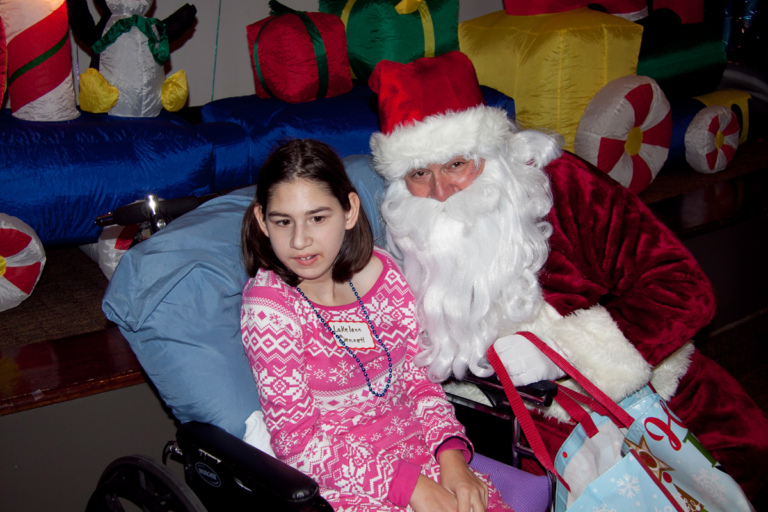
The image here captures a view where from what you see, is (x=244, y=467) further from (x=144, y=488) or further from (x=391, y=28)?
(x=391, y=28)

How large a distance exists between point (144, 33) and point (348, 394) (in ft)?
5.82

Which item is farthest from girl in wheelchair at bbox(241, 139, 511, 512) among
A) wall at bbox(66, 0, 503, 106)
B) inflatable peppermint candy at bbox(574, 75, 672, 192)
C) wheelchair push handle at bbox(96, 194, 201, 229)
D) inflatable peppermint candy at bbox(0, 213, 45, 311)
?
wall at bbox(66, 0, 503, 106)

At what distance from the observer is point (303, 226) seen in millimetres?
1232

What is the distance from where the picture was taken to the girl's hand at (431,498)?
116 cm

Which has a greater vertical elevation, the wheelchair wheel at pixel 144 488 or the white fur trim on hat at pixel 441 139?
the white fur trim on hat at pixel 441 139

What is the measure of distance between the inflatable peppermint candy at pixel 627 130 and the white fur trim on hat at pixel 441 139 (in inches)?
63.7

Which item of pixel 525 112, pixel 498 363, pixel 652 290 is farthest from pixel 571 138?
pixel 498 363

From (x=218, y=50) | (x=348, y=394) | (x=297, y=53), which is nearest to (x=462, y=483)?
(x=348, y=394)

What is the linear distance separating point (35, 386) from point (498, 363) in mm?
1212

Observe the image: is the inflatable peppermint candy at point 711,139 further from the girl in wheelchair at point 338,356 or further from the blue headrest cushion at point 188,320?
the blue headrest cushion at point 188,320

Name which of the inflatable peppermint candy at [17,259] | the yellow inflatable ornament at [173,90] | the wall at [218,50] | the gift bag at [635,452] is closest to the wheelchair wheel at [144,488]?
the gift bag at [635,452]

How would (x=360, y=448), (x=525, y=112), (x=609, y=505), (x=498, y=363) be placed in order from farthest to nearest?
(x=525, y=112)
(x=498, y=363)
(x=360, y=448)
(x=609, y=505)

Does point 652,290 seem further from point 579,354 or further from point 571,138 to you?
point 571,138

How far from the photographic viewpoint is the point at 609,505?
1.12m
